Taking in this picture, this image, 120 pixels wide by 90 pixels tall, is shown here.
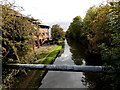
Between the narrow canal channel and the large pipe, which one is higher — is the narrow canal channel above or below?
below

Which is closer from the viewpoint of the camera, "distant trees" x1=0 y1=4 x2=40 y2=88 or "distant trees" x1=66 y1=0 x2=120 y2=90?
"distant trees" x1=66 y1=0 x2=120 y2=90

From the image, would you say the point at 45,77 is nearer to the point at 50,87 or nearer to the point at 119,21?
the point at 50,87

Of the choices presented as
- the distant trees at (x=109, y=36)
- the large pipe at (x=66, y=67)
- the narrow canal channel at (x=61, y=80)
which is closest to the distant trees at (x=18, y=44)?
the large pipe at (x=66, y=67)

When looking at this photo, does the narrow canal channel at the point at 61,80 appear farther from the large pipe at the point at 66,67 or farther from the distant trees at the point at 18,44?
the distant trees at the point at 18,44

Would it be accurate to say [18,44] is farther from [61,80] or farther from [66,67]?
[61,80]

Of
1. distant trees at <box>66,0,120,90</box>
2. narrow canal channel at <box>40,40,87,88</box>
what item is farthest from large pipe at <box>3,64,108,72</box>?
narrow canal channel at <box>40,40,87,88</box>

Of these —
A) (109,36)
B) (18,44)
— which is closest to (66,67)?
(18,44)

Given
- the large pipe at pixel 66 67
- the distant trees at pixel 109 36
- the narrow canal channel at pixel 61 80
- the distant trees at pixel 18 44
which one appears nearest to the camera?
the distant trees at pixel 109 36

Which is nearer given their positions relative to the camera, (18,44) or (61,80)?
(18,44)

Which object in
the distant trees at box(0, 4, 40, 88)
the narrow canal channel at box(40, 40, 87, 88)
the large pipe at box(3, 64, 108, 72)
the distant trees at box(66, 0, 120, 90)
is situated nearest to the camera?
the distant trees at box(66, 0, 120, 90)

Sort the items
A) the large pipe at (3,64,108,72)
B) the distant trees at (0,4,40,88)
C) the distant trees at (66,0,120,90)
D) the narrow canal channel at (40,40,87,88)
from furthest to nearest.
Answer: the narrow canal channel at (40,40,87,88), the distant trees at (0,4,40,88), the large pipe at (3,64,108,72), the distant trees at (66,0,120,90)

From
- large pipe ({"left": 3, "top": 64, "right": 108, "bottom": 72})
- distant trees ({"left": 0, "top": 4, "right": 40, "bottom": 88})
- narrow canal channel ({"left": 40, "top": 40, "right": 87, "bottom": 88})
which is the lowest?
narrow canal channel ({"left": 40, "top": 40, "right": 87, "bottom": 88})

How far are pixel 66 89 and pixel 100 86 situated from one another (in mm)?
2740

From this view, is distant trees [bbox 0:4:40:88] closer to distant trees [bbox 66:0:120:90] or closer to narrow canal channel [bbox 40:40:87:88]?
narrow canal channel [bbox 40:40:87:88]
